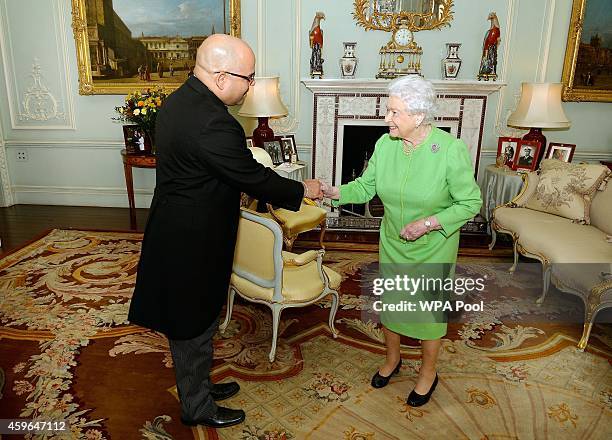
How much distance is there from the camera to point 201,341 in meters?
2.23

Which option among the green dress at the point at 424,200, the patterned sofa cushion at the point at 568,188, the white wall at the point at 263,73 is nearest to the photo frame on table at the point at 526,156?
the white wall at the point at 263,73

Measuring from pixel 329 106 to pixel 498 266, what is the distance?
103 inches

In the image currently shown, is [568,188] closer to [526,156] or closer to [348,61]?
[526,156]

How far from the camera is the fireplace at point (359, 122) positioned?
546cm

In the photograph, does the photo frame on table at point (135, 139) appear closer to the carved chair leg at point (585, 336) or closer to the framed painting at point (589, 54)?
the carved chair leg at point (585, 336)

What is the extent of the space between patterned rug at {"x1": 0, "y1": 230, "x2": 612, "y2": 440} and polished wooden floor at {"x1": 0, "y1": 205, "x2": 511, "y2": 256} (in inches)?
44.2

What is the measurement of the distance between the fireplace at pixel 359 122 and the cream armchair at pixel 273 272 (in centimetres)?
285

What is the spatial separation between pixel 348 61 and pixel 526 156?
2.28 m

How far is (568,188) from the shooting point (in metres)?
4.27

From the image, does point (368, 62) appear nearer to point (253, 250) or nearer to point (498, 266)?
point (498, 266)

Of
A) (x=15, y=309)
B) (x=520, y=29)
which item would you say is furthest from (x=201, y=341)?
(x=520, y=29)

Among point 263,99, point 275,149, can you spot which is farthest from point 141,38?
point 275,149

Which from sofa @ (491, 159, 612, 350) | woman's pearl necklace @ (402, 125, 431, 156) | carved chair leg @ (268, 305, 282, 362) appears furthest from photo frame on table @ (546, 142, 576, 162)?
carved chair leg @ (268, 305, 282, 362)

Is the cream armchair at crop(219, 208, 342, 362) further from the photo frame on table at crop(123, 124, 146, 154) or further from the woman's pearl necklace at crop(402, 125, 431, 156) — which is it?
the photo frame on table at crop(123, 124, 146, 154)
